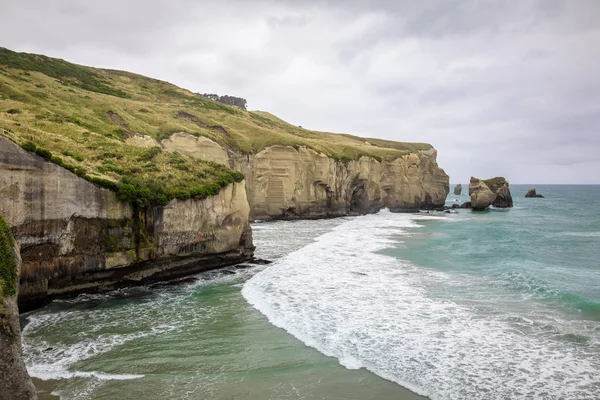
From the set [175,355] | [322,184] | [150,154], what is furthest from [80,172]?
[322,184]

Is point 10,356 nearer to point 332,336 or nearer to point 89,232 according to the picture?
point 332,336

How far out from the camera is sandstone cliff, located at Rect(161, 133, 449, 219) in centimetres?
4884

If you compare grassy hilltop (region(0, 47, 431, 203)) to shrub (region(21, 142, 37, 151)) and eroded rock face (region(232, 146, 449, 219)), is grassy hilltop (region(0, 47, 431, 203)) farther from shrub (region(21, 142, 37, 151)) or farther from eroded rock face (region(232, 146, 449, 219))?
eroded rock face (region(232, 146, 449, 219))

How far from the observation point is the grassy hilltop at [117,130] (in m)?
18.7

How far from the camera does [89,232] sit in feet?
55.9

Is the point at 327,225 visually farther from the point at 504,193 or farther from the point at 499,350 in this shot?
the point at 504,193

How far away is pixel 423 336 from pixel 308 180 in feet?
136

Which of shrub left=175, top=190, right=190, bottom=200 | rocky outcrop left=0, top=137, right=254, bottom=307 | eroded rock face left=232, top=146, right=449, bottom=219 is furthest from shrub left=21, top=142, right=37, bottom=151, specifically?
eroded rock face left=232, top=146, right=449, bottom=219

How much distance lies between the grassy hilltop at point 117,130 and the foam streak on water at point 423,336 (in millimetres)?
7359

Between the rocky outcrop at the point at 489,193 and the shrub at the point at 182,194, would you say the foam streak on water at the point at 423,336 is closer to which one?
the shrub at the point at 182,194

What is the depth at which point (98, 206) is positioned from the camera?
17375 mm

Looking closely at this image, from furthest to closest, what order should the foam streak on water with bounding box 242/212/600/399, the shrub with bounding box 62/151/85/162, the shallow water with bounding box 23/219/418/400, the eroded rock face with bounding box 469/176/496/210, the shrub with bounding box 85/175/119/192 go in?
the eroded rock face with bounding box 469/176/496/210, the shrub with bounding box 62/151/85/162, the shrub with bounding box 85/175/119/192, the foam streak on water with bounding box 242/212/600/399, the shallow water with bounding box 23/219/418/400

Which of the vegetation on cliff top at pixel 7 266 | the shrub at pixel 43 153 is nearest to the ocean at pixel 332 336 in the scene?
the vegetation on cliff top at pixel 7 266

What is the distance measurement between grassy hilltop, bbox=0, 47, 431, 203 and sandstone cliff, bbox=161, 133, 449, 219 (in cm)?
143
